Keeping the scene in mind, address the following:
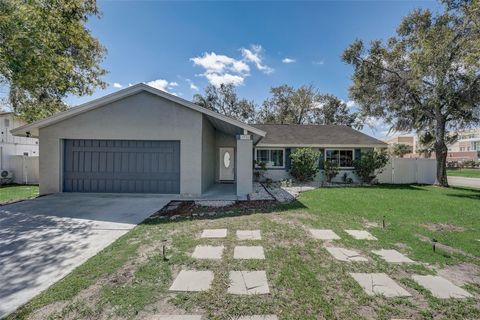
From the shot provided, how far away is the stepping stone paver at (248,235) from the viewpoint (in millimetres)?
4969

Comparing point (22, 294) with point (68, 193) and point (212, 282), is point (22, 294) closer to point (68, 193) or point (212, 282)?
point (212, 282)

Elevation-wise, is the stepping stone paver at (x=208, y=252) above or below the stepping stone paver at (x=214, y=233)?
below

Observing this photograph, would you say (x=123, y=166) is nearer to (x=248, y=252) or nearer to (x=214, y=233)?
(x=214, y=233)

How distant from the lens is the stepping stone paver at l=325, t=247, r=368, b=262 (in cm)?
401

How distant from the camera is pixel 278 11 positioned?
11.1 meters

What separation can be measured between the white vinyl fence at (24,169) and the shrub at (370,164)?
20.4 m

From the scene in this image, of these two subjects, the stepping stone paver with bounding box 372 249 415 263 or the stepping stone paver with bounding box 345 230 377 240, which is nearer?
the stepping stone paver with bounding box 372 249 415 263

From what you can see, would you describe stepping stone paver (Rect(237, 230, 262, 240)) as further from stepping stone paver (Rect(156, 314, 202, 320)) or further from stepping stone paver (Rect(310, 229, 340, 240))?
stepping stone paver (Rect(156, 314, 202, 320))

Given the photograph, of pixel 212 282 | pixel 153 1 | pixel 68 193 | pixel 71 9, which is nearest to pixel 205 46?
pixel 153 1

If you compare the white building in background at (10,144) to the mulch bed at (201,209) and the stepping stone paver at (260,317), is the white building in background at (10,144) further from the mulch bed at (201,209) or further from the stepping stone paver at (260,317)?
the stepping stone paver at (260,317)

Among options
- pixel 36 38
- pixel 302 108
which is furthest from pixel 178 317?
pixel 302 108

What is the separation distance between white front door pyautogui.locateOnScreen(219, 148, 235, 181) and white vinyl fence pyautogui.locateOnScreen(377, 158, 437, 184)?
32.3ft

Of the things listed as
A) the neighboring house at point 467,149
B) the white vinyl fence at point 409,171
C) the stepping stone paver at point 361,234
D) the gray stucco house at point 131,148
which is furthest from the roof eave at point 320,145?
the neighboring house at point 467,149

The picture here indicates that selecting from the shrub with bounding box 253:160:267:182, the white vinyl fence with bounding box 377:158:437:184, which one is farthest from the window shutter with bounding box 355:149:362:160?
the shrub with bounding box 253:160:267:182
